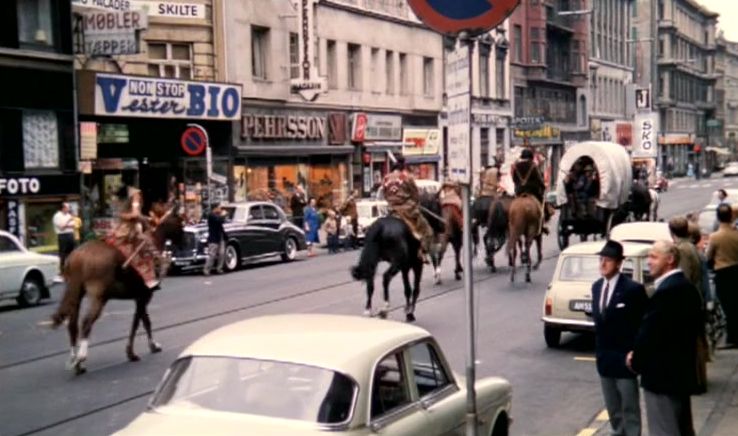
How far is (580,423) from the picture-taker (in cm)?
1171

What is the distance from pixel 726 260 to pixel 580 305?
6.86ft

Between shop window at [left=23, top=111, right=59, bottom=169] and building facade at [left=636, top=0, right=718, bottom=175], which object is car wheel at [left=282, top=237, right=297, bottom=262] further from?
building facade at [left=636, top=0, right=718, bottom=175]

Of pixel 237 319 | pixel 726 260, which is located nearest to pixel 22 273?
pixel 237 319

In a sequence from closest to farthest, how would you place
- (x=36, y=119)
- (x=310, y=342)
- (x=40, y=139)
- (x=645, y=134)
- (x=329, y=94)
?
(x=310, y=342) < (x=36, y=119) < (x=40, y=139) < (x=645, y=134) < (x=329, y=94)

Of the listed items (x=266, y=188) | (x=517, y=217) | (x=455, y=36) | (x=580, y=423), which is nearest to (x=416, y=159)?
(x=266, y=188)

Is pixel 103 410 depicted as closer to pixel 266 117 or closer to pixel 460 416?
pixel 460 416

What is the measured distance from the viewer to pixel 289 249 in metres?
32.2

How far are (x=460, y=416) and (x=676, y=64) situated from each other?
A: 111 metres

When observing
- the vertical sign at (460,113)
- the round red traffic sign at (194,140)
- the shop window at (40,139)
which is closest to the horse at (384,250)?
the vertical sign at (460,113)

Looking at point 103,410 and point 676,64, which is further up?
point 676,64

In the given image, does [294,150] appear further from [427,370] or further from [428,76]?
[427,370]

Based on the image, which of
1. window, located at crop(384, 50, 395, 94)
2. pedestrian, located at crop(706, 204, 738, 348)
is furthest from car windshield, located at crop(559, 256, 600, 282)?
window, located at crop(384, 50, 395, 94)

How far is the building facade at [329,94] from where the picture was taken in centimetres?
4309

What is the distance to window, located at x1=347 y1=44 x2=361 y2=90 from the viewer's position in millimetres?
51156
